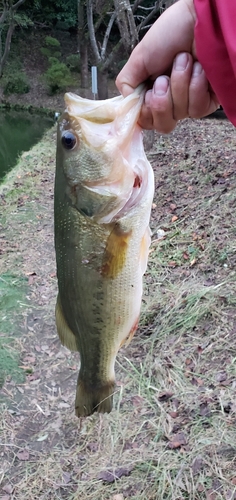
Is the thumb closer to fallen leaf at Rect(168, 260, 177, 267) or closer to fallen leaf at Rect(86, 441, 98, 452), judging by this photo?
fallen leaf at Rect(86, 441, 98, 452)

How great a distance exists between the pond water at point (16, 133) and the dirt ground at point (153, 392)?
785 cm

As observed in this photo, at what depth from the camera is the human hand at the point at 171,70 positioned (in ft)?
5.41

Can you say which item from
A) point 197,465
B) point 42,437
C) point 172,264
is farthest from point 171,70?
point 172,264

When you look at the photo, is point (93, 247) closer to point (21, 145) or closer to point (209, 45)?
point (209, 45)

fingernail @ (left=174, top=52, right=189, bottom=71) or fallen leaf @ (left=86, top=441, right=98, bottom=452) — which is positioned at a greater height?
fingernail @ (left=174, top=52, right=189, bottom=71)

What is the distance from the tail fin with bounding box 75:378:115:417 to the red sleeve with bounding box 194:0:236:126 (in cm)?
140

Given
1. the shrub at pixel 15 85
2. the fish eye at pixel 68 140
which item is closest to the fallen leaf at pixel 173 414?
the fish eye at pixel 68 140

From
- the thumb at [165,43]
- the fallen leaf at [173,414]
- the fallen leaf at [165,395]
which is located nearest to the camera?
the thumb at [165,43]

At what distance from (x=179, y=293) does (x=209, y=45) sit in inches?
118

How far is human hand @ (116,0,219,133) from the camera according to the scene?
5.41 ft

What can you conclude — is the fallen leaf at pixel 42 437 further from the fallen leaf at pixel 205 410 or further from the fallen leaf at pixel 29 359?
the fallen leaf at pixel 205 410

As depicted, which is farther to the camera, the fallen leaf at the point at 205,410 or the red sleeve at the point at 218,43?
the fallen leaf at the point at 205,410

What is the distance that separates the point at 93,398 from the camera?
2.21m

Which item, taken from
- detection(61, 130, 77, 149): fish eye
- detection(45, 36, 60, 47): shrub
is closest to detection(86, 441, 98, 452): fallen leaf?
detection(61, 130, 77, 149): fish eye
